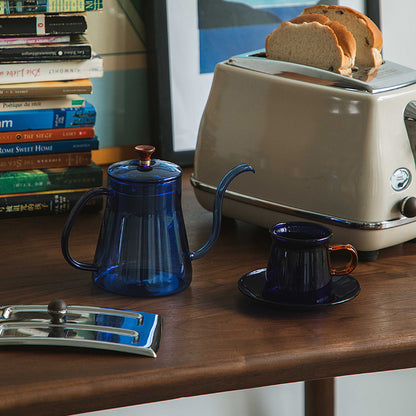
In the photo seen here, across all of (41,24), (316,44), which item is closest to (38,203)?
→ (41,24)

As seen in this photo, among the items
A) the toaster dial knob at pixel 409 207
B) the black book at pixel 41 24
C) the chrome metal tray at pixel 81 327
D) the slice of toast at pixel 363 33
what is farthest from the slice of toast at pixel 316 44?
the chrome metal tray at pixel 81 327

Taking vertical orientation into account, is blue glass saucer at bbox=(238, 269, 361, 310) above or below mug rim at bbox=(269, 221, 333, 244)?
below

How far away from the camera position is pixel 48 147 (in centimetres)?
112

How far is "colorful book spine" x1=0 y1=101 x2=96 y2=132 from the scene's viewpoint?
1.09m

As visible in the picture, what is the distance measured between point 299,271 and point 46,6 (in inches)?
22.3

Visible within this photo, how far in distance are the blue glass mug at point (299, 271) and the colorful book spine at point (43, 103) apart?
0.46 m

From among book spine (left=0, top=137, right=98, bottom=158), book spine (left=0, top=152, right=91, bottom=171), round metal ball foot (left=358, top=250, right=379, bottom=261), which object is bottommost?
round metal ball foot (left=358, top=250, right=379, bottom=261)

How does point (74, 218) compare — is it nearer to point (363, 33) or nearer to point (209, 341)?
point (209, 341)

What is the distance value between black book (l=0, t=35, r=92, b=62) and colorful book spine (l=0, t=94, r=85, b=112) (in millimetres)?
64

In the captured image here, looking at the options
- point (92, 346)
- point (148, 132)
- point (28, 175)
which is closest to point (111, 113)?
point (148, 132)

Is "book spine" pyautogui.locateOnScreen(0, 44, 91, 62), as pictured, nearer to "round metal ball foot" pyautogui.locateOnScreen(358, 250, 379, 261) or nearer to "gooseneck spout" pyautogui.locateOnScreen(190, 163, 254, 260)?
"gooseneck spout" pyautogui.locateOnScreen(190, 163, 254, 260)

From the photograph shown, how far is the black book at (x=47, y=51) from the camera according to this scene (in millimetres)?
1056

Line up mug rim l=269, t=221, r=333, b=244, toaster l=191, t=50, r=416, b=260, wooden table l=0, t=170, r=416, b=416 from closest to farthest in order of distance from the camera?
wooden table l=0, t=170, r=416, b=416 → mug rim l=269, t=221, r=333, b=244 → toaster l=191, t=50, r=416, b=260

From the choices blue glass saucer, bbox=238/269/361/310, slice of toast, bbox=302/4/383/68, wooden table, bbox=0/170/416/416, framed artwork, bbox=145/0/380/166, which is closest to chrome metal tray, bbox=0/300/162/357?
wooden table, bbox=0/170/416/416
